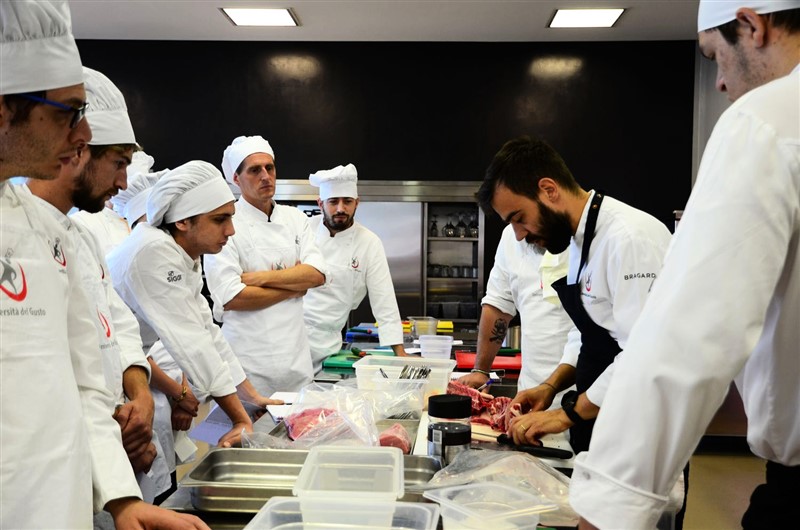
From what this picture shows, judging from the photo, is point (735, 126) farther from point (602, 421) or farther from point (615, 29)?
point (615, 29)

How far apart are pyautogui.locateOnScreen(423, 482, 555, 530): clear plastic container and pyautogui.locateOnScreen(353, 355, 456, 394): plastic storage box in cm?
95

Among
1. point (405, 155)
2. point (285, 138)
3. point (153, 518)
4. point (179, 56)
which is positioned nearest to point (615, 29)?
point (405, 155)

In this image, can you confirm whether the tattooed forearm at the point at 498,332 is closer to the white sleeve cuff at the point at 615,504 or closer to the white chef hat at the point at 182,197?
the white chef hat at the point at 182,197

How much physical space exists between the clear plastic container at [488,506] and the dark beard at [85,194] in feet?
3.96

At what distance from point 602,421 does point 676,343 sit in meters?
0.15

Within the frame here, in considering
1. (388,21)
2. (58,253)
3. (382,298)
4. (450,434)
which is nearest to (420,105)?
(388,21)

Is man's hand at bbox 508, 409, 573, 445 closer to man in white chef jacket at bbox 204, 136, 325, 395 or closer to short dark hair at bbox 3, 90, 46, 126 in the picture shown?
short dark hair at bbox 3, 90, 46, 126

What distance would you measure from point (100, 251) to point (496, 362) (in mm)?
1966

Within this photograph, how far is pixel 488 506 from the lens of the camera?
1.28 m

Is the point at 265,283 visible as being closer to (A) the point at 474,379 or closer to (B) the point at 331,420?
(A) the point at 474,379

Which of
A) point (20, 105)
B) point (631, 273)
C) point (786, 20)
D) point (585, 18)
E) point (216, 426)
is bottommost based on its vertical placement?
point (216, 426)

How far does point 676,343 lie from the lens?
0.90 meters

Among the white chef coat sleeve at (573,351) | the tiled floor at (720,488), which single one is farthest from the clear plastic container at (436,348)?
the tiled floor at (720,488)

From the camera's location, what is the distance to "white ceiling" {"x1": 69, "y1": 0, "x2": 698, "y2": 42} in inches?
215
